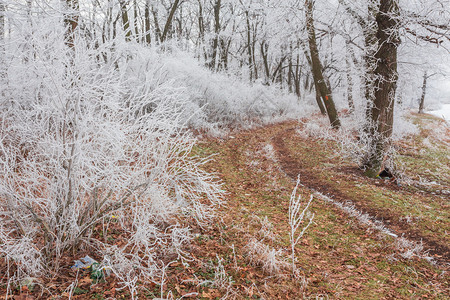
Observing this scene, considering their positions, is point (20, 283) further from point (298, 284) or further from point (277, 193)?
point (277, 193)

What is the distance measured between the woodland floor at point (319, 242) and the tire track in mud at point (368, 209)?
2 centimetres

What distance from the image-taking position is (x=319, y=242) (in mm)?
4465

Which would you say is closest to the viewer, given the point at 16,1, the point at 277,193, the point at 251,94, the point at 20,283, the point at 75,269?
the point at 20,283

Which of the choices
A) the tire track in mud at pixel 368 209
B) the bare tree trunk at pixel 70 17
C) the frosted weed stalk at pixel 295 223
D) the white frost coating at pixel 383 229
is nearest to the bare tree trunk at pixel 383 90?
the tire track in mud at pixel 368 209

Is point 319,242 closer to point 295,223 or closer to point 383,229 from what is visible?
point 295,223

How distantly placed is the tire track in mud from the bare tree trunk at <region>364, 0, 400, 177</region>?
157 centimetres

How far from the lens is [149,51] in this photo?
9.10 meters

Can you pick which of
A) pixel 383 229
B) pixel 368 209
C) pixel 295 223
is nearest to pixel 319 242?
pixel 295 223

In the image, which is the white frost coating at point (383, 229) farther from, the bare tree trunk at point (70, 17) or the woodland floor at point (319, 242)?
the bare tree trunk at point (70, 17)

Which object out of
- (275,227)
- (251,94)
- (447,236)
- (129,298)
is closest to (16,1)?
(129,298)

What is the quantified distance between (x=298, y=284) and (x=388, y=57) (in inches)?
241

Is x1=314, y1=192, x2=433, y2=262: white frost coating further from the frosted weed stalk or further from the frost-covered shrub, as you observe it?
the frost-covered shrub

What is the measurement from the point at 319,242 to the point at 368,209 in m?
1.73

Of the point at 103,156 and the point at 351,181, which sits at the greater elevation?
the point at 103,156
